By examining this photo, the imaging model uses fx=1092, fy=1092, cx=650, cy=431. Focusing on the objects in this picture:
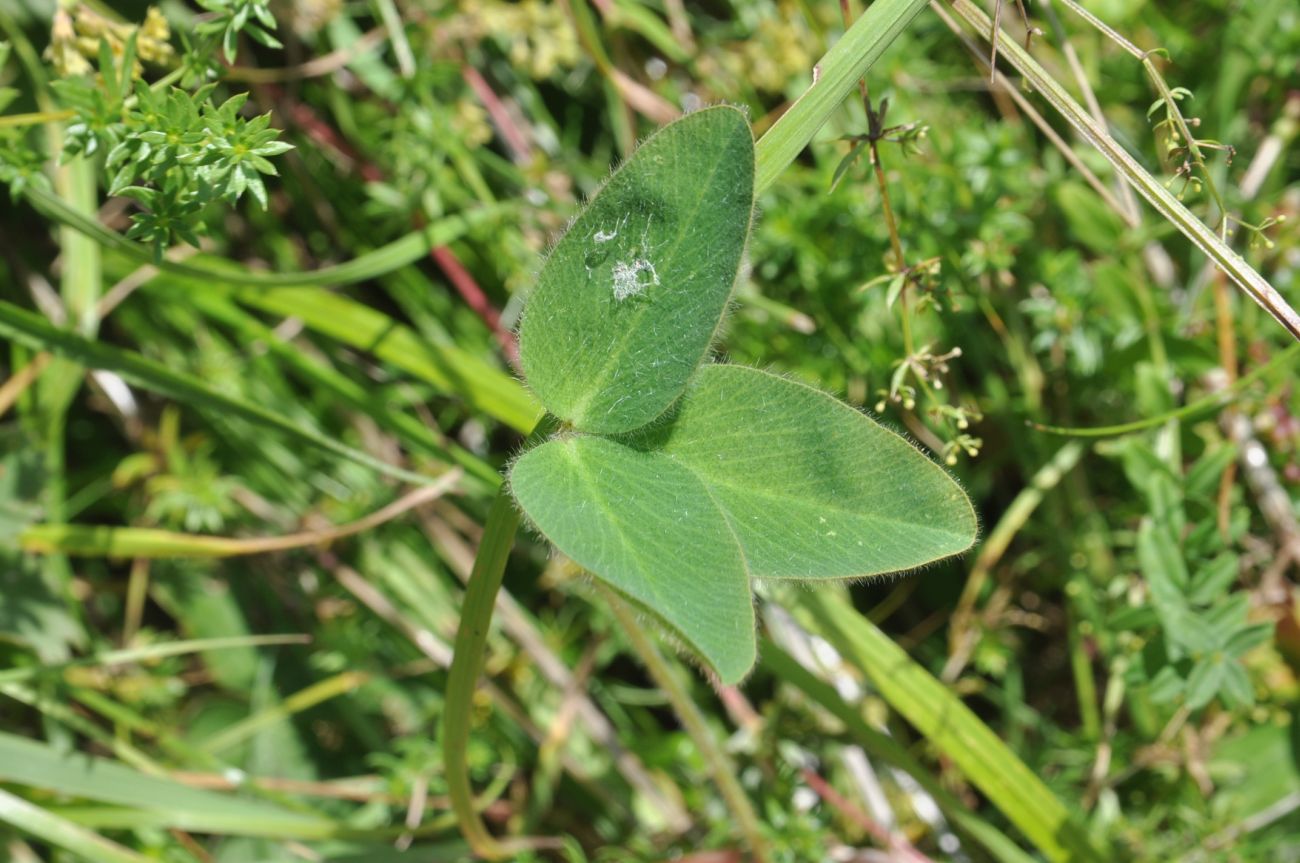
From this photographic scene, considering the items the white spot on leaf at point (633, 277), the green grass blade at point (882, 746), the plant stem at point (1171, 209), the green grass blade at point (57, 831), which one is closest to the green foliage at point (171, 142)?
the white spot on leaf at point (633, 277)

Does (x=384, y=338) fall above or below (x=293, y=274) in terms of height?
below

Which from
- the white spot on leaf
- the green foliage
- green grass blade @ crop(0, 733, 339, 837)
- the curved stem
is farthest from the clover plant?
green grass blade @ crop(0, 733, 339, 837)

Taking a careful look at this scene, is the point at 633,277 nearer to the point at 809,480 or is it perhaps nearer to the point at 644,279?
the point at 644,279

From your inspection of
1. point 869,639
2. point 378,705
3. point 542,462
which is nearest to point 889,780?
point 869,639

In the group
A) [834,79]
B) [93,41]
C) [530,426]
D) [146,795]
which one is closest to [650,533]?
[834,79]

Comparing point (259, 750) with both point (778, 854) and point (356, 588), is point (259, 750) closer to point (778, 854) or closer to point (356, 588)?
point (356, 588)

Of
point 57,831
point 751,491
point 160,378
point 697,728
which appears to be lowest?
point 57,831
